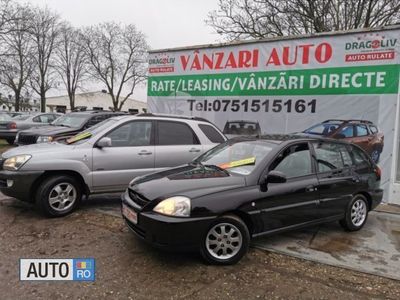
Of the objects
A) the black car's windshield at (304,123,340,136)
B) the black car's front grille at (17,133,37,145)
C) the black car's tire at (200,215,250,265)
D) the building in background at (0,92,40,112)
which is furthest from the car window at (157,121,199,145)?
the building in background at (0,92,40,112)

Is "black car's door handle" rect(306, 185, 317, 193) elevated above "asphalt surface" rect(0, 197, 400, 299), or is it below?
above

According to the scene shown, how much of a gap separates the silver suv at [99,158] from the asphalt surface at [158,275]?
0.67 m

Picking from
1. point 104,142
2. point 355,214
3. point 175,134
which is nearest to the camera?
point 355,214

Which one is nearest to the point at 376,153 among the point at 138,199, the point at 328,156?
the point at 328,156

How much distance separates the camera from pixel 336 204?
5406 millimetres

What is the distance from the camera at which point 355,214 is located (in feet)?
19.0

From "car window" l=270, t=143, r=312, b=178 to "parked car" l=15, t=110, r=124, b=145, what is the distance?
21.9 feet

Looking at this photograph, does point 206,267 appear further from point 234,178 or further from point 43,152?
point 43,152

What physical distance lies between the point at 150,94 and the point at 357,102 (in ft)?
20.5

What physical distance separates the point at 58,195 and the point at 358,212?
4.68m

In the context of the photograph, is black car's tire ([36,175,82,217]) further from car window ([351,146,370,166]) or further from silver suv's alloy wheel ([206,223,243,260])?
car window ([351,146,370,166])

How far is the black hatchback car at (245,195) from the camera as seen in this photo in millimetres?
4051

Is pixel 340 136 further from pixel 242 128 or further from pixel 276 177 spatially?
pixel 276 177

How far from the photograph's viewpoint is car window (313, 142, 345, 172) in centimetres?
535
